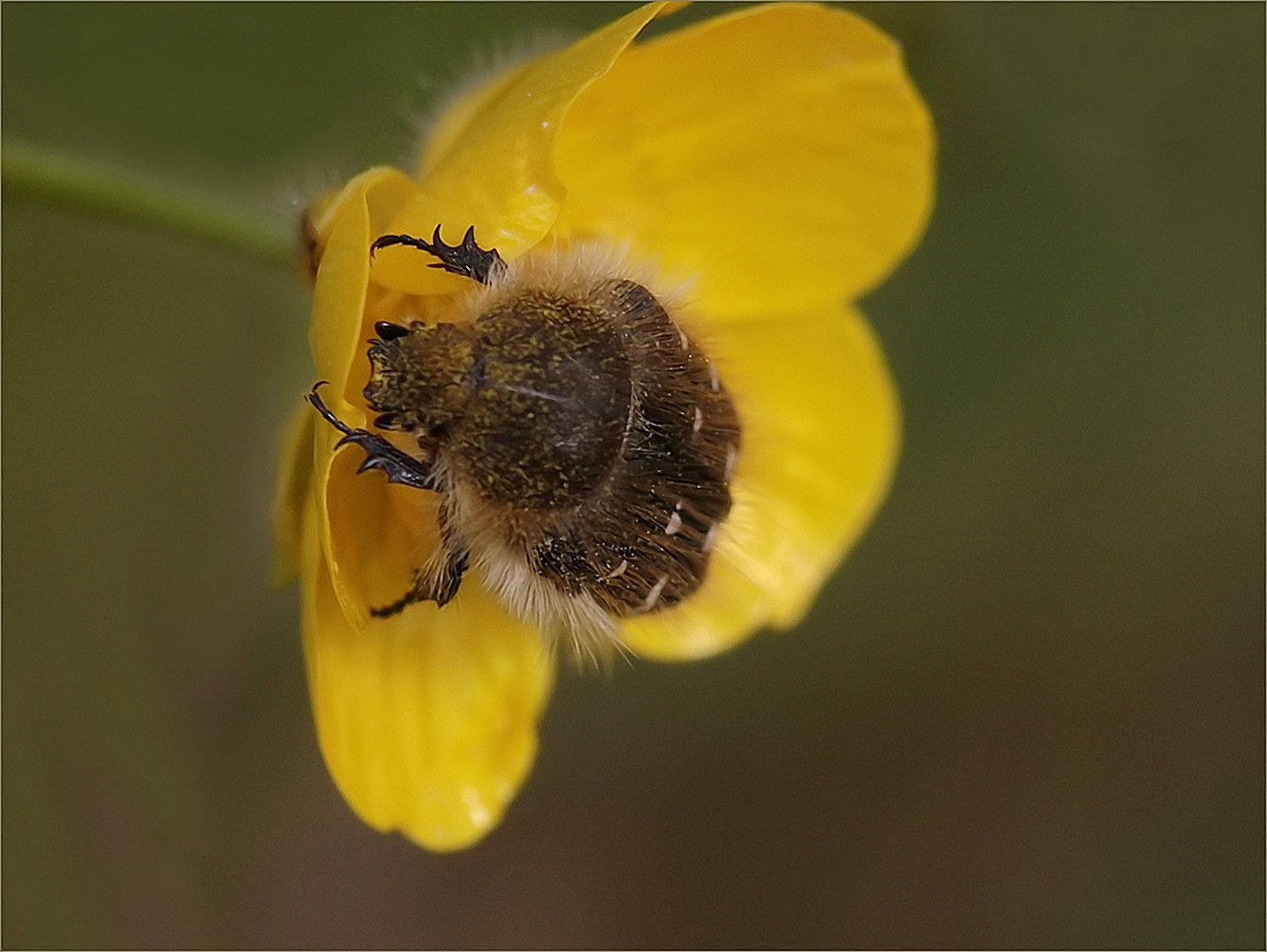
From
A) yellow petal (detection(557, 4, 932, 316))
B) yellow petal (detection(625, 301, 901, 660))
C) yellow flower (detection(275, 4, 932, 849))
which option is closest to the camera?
yellow flower (detection(275, 4, 932, 849))

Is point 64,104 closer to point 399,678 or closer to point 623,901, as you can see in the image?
point 399,678

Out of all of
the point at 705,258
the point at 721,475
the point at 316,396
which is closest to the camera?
the point at 316,396

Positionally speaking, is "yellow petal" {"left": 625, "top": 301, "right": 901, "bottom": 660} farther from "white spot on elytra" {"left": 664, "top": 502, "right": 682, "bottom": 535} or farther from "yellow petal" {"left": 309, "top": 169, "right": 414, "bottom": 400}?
"yellow petal" {"left": 309, "top": 169, "right": 414, "bottom": 400}

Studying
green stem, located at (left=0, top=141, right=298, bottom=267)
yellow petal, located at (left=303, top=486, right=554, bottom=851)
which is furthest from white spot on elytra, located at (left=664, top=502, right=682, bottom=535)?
green stem, located at (left=0, top=141, right=298, bottom=267)

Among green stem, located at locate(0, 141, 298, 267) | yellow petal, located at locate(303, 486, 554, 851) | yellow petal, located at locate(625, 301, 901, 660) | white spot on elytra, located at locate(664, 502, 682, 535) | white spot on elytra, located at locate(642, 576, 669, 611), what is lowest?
yellow petal, located at locate(303, 486, 554, 851)

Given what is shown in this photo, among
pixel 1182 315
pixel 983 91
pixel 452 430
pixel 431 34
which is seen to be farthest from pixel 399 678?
pixel 1182 315

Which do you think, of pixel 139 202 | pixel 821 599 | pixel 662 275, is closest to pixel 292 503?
pixel 139 202

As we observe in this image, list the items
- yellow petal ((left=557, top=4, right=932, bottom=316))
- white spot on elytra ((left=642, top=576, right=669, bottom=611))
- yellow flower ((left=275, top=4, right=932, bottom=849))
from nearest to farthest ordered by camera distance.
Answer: yellow flower ((left=275, top=4, right=932, bottom=849))
white spot on elytra ((left=642, top=576, right=669, bottom=611))
yellow petal ((left=557, top=4, right=932, bottom=316))
